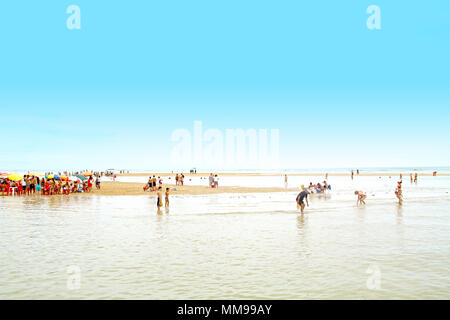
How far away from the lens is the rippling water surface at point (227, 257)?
8.65 m

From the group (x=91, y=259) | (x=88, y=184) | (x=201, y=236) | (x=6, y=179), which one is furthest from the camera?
(x=88, y=184)

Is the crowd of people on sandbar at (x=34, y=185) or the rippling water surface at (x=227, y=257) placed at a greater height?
Result: the crowd of people on sandbar at (x=34, y=185)

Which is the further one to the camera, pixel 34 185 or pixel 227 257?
pixel 34 185

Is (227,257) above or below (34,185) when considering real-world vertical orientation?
below

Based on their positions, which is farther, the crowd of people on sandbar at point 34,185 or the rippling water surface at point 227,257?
the crowd of people on sandbar at point 34,185

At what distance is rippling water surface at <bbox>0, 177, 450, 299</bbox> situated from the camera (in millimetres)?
8648

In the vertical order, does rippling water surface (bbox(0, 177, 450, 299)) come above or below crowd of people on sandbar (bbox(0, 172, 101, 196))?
below

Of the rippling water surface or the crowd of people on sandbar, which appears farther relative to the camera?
the crowd of people on sandbar

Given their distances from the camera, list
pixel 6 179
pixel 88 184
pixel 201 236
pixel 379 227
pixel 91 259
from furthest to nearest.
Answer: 1. pixel 88 184
2. pixel 6 179
3. pixel 379 227
4. pixel 201 236
5. pixel 91 259

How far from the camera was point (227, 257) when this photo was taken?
1182 centimetres
